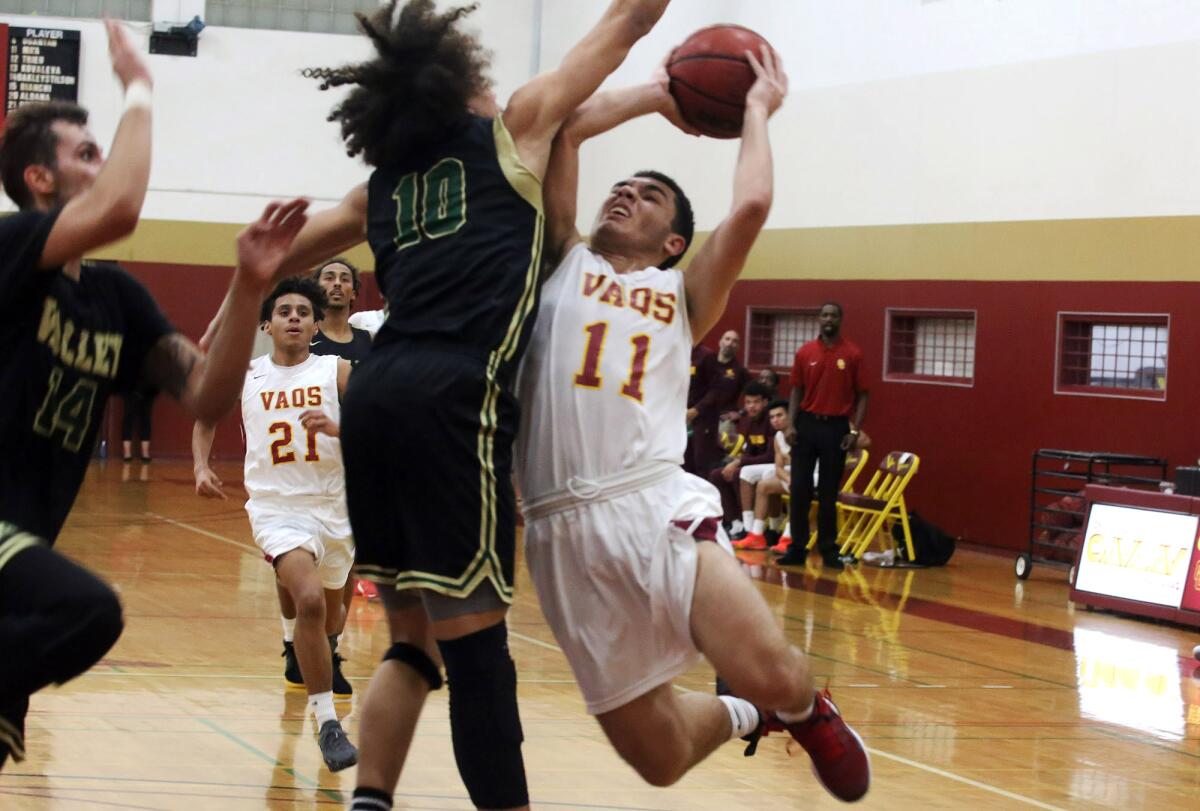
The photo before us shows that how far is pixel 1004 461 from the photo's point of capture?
13.6 metres

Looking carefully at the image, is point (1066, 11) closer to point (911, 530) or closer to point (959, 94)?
point (959, 94)

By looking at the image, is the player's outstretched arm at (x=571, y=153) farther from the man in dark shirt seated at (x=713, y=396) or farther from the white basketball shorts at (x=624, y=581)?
the man in dark shirt seated at (x=713, y=396)

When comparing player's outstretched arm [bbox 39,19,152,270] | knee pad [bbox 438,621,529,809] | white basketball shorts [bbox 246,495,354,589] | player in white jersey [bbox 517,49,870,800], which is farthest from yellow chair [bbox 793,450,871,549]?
player's outstretched arm [bbox 39,19,152,270]

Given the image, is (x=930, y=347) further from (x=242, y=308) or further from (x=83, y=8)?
(x=242, y=308)

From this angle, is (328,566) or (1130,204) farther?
(1130,204)

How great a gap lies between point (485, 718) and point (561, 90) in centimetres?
152

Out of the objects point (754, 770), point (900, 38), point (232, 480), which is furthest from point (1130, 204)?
point (232, 480)

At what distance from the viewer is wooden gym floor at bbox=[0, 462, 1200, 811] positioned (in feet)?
18.7

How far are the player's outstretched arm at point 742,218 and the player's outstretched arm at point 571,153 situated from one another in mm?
305

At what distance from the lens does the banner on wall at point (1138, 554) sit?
1027 cm

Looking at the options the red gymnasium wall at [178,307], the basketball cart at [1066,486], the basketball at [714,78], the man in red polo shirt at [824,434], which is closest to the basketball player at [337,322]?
the basketball at [714,78]

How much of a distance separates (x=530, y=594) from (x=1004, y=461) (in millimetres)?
4806

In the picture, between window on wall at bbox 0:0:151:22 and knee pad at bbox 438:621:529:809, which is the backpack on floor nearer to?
knee pad at bbox 438:621:529:809

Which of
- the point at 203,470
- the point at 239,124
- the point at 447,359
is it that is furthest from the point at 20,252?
the point at 239,124
